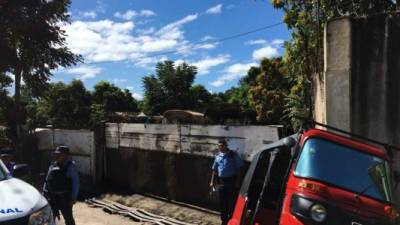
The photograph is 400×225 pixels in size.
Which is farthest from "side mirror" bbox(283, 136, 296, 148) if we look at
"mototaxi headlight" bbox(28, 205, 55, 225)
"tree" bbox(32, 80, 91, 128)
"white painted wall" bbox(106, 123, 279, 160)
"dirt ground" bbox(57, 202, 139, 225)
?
"tree" bbox(32, 80, 91, 128)

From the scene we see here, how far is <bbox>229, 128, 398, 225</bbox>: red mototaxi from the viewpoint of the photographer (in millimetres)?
4492

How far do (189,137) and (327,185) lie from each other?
264 inches

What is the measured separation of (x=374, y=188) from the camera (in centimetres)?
488

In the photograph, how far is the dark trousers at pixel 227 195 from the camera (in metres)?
8.92

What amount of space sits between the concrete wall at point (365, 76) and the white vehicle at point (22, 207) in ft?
15.7

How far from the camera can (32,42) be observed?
22828 millimetres

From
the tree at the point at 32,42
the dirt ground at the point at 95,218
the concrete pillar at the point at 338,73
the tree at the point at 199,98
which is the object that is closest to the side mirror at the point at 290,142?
the concrete pillar at the point at 338,73

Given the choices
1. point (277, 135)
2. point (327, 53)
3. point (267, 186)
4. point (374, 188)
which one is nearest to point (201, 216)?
point (277, 135)

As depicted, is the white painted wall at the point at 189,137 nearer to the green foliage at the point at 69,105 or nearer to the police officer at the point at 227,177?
the police officer at the point at 227,177

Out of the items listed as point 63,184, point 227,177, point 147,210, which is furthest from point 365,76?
point 147,210

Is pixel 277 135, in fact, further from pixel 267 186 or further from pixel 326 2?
pixel 326 2

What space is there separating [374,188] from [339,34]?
3798mm

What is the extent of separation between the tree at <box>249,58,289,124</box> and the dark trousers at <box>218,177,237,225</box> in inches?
834

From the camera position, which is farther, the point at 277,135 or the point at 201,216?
the point at 201,216
